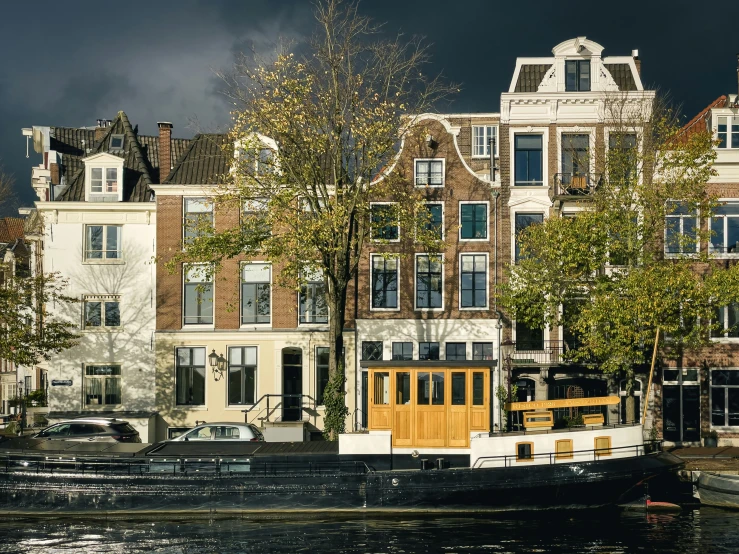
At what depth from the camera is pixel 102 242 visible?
42.1 meters

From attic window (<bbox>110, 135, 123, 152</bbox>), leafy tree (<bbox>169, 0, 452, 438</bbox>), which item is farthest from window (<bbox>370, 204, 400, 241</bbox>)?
attic window (<bbox>110, 135, 123, 152</bbox>)

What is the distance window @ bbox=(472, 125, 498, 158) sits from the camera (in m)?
41.7

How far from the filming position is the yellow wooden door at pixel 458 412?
90.5 feet

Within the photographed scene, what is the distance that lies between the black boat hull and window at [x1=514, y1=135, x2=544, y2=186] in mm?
16186

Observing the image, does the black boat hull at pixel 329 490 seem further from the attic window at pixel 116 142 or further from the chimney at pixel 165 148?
the attic window at pixel 116 142

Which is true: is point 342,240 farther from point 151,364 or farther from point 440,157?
point 151,364

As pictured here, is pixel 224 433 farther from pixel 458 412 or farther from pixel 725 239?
pixel 725 239

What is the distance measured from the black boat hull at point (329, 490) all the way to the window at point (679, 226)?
11398mm

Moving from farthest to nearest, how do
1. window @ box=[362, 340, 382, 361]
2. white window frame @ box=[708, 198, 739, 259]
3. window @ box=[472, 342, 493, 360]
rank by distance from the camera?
window @ box=[362, 340, 382, 361] < window @ box=[472, 342, 493, 360] < white window frame @ box=[708, 198, 739, 259]

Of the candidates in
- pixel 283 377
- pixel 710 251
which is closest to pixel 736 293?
pixel 710 251

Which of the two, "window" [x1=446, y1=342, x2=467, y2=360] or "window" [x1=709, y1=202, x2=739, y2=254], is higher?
"window" [x1=709, y1=202, x2=739, y2=254]

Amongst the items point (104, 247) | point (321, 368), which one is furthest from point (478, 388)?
point (104, 247)

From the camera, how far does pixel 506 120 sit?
4034 cm

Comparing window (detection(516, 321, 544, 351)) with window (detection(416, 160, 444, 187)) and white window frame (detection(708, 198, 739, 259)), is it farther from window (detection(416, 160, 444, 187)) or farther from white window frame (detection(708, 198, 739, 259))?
white window frame (detection(708, 198, 739, 259))
